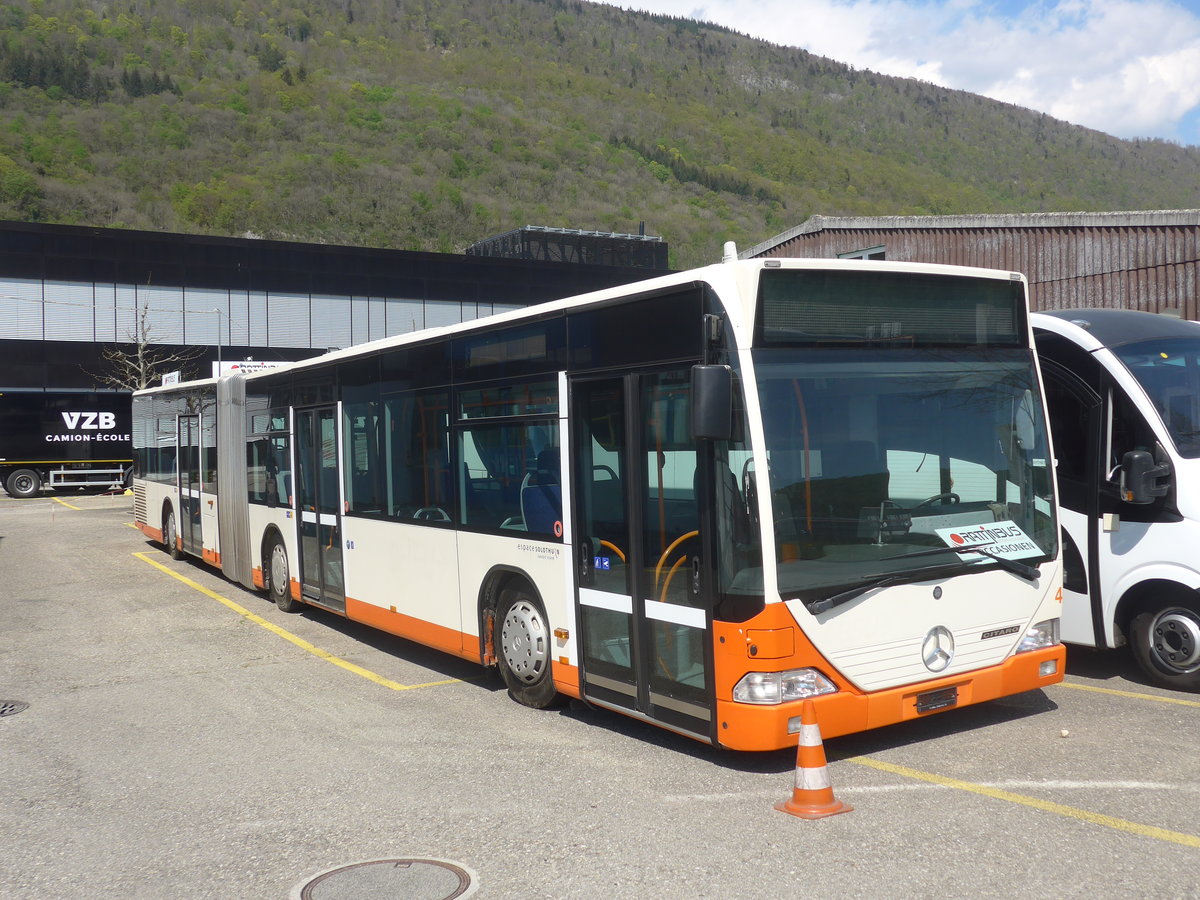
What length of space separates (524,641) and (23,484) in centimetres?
3564

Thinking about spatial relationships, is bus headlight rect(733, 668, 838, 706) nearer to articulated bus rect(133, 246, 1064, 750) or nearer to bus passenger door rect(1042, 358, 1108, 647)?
articulated bus rect(133, 246, 1064, 750)

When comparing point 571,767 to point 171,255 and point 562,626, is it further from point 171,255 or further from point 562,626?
point 171,255

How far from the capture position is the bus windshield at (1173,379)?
772cm

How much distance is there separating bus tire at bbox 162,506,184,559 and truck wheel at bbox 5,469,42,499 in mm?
22240

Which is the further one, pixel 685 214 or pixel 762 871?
pixel 685 214

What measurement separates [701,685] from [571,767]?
945mm

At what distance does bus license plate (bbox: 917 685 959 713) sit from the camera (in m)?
6.24

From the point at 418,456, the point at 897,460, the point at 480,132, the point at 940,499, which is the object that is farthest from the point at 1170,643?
the point at 480,132

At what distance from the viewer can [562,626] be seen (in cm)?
723

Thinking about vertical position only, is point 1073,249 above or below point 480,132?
below

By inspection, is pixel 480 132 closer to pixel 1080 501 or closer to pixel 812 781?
pixel 1080 501

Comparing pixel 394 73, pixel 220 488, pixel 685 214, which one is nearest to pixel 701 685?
pixel 220 488

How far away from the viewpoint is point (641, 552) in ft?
21.2

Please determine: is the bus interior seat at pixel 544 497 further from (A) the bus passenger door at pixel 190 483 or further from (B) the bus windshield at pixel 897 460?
→ (A) the bus passenger door at pixel 190 483
